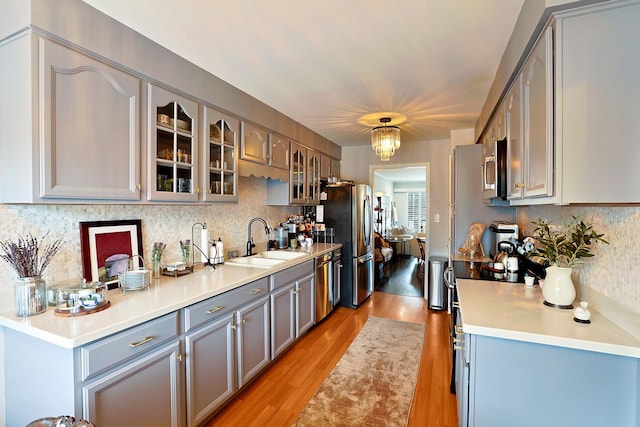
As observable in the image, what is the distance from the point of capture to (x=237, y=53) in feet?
6.86

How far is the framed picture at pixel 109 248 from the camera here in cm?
186

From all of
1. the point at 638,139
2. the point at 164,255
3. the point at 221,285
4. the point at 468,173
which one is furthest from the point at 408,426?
the point at 468,173

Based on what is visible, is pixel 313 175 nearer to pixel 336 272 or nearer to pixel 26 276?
pixel 336 272

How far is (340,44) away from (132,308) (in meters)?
1.96

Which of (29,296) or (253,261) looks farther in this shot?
(253,261)

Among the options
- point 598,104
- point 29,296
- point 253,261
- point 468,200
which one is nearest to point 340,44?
point 598,104

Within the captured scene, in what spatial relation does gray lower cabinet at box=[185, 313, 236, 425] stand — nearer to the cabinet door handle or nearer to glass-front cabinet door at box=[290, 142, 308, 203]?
the cabinet door handle

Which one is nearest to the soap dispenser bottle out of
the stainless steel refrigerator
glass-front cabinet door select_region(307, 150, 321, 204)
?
glass-front cabinet door select_region(307, 150, 321, 204)

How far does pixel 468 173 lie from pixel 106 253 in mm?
3557

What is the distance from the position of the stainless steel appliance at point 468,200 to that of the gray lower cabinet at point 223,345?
7.87 feet

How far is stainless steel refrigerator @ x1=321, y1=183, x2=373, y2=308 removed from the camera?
4.25 meters

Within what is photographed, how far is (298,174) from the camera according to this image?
12.3 feet

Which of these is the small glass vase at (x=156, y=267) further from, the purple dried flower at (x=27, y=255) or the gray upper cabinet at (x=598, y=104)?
the gray upper cabinet at (x=598, y=104)

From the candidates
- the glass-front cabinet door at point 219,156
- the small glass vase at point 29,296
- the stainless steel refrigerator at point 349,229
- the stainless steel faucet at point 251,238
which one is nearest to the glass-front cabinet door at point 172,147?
the glass-front cabinet door at point 219,156
